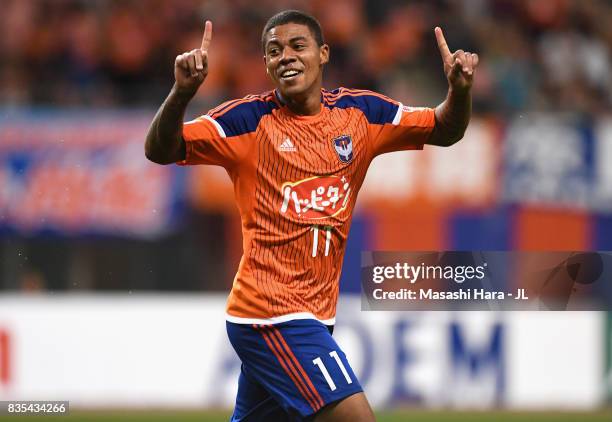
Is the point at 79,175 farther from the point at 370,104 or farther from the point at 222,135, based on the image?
the point at 222,135

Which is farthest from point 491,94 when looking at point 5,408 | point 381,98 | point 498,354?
point 381,98

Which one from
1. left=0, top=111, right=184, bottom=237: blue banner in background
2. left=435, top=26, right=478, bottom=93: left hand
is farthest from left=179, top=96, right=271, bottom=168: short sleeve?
left=0, top=111, right=184, bottom=237: blue banner in background

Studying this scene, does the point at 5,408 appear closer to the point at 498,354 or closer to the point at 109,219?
the point at 109,219

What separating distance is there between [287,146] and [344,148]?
25cm

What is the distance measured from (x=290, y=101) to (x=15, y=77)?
6881 millimetres

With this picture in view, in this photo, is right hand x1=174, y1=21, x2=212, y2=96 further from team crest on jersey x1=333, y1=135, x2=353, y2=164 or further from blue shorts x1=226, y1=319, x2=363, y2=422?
blue shorts x1=226, y1=319, x2=363, y2=422

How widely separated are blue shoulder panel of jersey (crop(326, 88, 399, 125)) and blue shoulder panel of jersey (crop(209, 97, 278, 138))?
0.35 m

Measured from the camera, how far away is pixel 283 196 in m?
4.86

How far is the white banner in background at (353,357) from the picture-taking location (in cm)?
1006

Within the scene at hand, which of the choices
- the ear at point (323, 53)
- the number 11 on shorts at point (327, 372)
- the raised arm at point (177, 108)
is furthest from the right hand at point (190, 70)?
the number 11 on shorts at point (327, 372)

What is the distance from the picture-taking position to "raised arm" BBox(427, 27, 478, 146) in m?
4.86

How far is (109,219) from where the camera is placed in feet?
35.3

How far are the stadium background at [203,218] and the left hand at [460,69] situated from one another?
202 inches

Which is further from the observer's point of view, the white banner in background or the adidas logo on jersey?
the white banner in background
